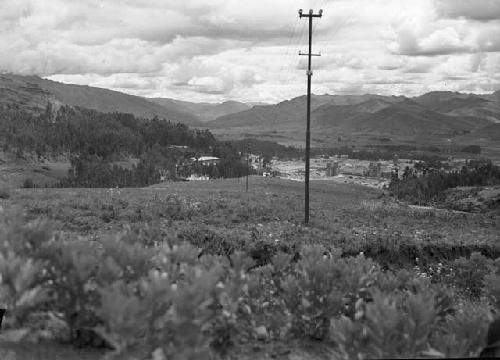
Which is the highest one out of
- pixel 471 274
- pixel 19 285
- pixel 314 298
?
pixel 19 285

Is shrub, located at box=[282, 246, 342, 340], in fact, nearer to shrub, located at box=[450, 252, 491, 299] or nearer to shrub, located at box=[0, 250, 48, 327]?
shrub, located at box=[0, 250, 48, 327]

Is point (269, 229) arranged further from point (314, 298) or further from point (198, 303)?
point (198, 303)

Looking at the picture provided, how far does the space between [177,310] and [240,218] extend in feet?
84.4

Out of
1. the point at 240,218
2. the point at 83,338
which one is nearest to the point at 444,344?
the point at 83,338

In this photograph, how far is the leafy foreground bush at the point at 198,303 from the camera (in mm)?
4816

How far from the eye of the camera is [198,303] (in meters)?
5.00

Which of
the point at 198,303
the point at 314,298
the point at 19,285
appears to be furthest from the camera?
the point at 314,298

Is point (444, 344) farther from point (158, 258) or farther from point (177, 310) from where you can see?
point (158, 258)

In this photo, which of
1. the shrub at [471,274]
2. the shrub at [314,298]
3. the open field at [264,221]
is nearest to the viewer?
the shrub at [314,298]

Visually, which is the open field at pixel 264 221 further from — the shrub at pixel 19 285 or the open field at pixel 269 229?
the shrub at pixel 19 285

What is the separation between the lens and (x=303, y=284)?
6.59 metres

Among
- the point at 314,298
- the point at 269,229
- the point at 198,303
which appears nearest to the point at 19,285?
the point at 198,303

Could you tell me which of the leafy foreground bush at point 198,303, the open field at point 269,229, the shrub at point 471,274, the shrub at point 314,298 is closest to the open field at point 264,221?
the open field at point 269,229

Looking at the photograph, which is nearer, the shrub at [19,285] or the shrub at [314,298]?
the shrub at [19,285]
